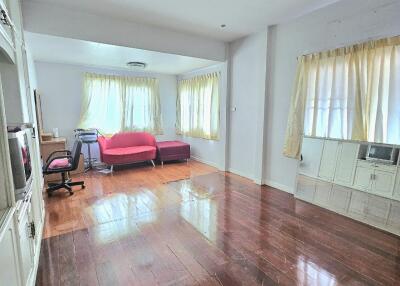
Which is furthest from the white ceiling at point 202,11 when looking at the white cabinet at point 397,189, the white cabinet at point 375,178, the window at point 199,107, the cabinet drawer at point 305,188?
the cabinet drawer at point 305,188

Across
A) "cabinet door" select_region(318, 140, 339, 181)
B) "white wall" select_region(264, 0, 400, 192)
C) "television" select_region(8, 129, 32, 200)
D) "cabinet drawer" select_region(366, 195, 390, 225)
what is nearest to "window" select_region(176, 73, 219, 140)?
"white wall" select_region(264, 0, 400, 192)

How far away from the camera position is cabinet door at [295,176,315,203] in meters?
3.39

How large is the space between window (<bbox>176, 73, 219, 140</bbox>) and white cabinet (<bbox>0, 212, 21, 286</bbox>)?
435 centimetres

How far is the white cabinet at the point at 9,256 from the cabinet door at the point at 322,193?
343 centimetres

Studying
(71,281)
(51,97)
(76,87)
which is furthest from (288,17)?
(51,97)

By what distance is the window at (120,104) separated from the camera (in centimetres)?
543

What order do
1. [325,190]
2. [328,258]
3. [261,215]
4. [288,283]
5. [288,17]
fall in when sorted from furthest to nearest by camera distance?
1. [288,17]
2. [325,190]
3. [261,215]
4. [328,258]
5. [288,283]

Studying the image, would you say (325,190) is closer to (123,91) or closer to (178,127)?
(178,127)

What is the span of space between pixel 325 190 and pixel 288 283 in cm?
187

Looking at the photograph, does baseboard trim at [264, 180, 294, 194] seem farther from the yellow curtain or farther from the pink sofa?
the pink sofa

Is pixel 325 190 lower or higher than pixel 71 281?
higher

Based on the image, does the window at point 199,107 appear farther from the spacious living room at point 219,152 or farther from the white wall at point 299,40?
the white wall at point 299,40

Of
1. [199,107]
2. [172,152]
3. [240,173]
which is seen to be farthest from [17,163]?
[199,107]

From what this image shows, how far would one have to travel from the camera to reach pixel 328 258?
2.10 meters
